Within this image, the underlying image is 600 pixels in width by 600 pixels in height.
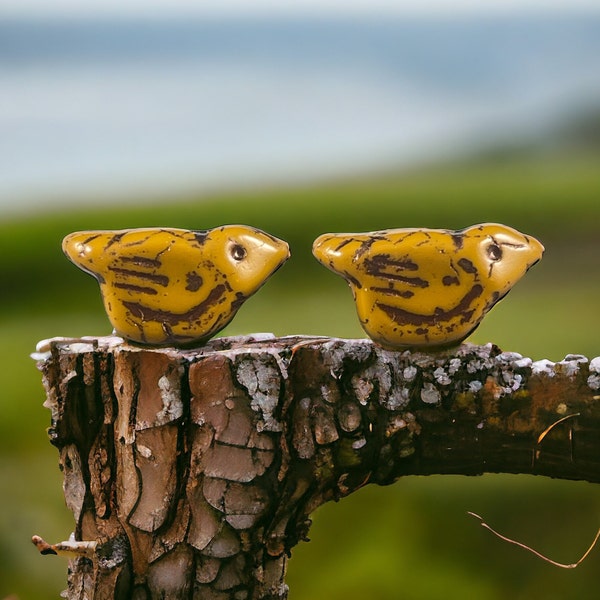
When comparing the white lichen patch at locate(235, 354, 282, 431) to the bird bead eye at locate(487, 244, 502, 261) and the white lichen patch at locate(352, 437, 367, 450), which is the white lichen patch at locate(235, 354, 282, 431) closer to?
the white lichen patch at locate(352, 437, 367, 450)

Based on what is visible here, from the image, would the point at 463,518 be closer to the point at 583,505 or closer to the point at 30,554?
the point at 583,505

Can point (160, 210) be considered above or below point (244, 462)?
above

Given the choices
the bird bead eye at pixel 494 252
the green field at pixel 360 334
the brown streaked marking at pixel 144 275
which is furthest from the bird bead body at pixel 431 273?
the green field at pixel 360 334

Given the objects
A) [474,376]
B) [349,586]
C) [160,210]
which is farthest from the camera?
[160,210]

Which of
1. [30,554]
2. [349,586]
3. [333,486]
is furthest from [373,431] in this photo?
[30,554]

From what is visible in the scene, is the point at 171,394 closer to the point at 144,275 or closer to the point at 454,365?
the point at 144,275

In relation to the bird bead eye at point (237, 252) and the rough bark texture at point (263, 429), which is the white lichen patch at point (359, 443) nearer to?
the rough bark texture at point (263, 429)
